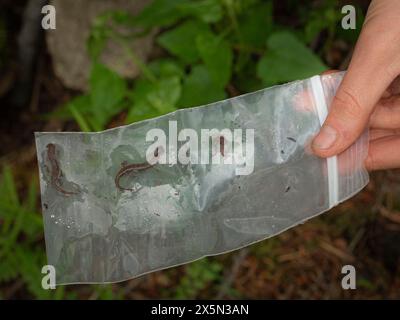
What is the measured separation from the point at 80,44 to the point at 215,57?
737 millimetres

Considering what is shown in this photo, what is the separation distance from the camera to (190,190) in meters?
1.44

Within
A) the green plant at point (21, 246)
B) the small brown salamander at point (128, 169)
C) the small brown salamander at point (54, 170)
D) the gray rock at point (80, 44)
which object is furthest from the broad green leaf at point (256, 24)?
the green plant at point (21, 246)

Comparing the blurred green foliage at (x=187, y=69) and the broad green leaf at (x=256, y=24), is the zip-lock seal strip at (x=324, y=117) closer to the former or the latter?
the blurred green foliage at (x=187, y=69)

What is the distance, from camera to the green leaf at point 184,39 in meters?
1.86

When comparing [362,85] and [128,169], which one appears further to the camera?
[128,169]

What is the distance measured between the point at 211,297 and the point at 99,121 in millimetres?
781

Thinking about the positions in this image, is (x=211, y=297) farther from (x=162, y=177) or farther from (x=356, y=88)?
(x=356, y=88)

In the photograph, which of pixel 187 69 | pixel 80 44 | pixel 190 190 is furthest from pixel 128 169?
pixel 80 44

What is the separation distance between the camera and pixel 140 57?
217 centimetres

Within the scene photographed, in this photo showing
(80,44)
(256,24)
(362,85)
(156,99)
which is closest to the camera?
(362,85)

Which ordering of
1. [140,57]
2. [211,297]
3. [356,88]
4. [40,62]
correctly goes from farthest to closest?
1. [40,62]
2. [140,57]
3. [211,297]
4. [356,88]

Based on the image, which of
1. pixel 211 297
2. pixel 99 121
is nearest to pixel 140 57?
pixel 99 121

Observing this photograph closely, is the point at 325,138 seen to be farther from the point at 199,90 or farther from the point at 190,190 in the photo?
the point at 199,90

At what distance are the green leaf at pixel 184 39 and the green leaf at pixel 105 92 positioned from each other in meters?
0.21
